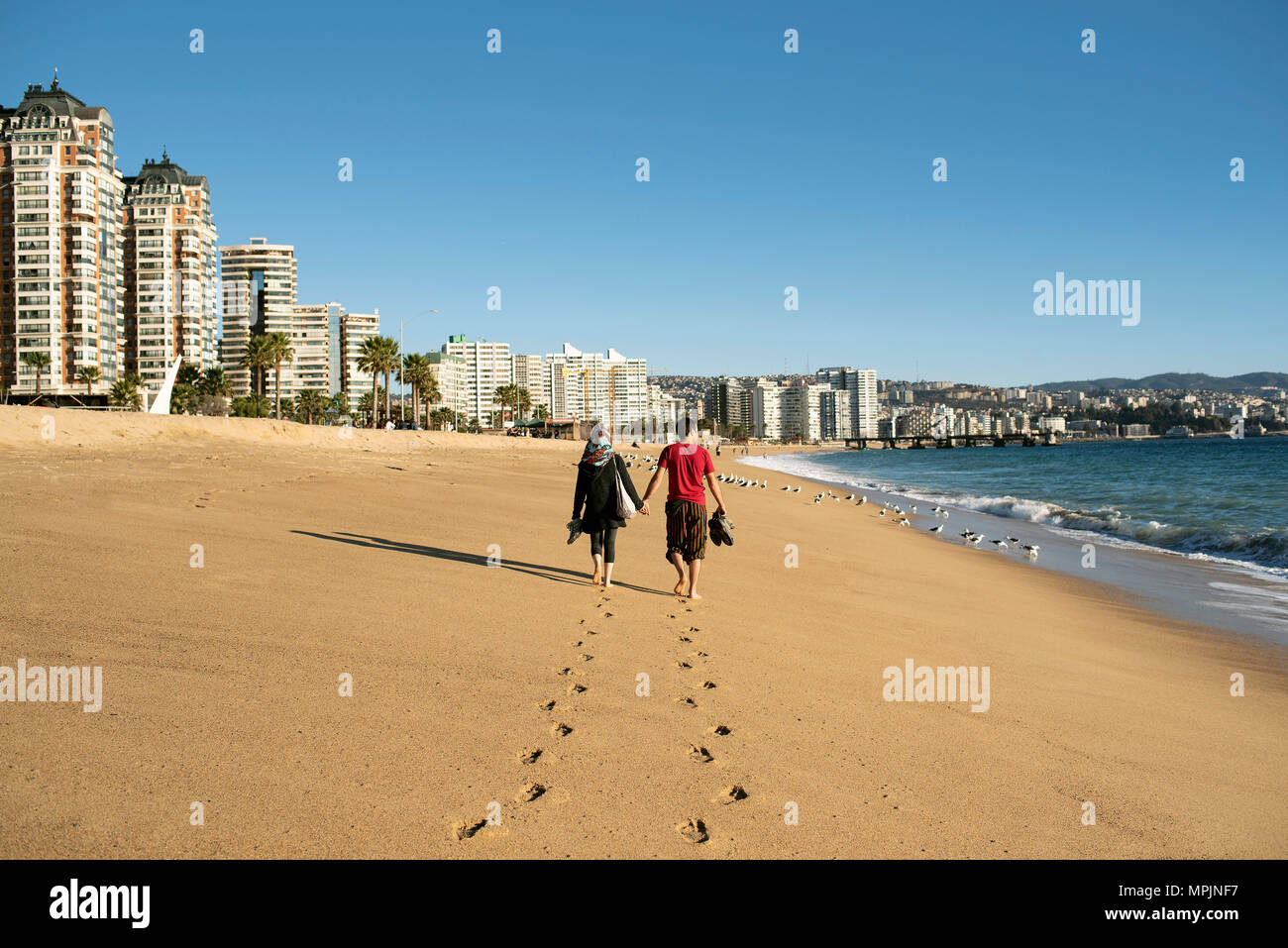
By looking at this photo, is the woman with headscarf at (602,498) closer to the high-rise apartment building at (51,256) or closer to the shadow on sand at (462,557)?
the shadow on sand at (462,557)

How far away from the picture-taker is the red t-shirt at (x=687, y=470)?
8.31 m

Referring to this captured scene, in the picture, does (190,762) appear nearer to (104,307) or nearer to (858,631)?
(858,631)

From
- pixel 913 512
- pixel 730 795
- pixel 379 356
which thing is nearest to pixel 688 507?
pixel 730 795

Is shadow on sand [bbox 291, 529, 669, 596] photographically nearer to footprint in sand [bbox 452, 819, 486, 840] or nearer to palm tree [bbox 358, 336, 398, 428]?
footprint in sand [bbox 452, 819, 486, 840]

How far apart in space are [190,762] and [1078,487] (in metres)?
37.7

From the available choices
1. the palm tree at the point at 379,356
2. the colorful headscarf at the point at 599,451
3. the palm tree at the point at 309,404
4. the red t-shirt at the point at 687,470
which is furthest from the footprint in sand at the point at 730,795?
the palm tree at the point at 309,404

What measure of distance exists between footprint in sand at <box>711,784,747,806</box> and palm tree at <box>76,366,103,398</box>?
Answer: 114 metres

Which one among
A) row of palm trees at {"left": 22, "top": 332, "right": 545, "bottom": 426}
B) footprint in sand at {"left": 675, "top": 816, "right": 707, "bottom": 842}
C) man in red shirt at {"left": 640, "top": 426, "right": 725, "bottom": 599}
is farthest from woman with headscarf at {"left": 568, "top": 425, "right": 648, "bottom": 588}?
row of palm trees at {"left": 22, "top": 332, "right": 545, "bottom": 426}

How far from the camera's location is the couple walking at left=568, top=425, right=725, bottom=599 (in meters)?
8.17

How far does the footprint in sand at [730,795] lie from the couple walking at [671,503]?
4510mm

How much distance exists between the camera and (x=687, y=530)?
816cm

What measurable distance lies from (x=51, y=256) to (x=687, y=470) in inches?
5032
